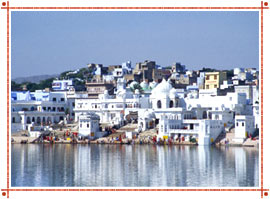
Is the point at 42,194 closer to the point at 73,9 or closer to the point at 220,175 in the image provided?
the point at 73,9

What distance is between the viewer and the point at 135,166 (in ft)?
104

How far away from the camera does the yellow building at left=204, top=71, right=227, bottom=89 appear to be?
5825 centimetres

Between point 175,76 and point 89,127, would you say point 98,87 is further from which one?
point 89,127

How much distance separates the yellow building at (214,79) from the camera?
58.2 meters

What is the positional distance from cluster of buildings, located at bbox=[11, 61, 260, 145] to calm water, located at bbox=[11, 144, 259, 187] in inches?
109

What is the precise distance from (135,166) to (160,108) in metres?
17.2

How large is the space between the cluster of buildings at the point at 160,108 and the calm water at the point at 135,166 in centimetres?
276

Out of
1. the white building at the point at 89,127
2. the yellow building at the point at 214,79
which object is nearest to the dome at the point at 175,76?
the yellow building at the point at 214,79

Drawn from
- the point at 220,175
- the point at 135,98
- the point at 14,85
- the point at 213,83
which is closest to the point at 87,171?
the point at 220,175

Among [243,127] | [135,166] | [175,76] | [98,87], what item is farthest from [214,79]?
[135,166]

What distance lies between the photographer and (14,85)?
2685 inches

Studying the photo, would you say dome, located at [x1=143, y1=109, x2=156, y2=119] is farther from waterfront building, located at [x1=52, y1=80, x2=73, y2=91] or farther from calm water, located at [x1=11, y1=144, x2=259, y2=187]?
waterfront building, located at [x1=52, y1=80, x2=73, y2=91]

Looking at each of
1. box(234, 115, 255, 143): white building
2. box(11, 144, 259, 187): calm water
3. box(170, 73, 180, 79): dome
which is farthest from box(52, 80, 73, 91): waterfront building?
box(234, 115, 255, 143): white building

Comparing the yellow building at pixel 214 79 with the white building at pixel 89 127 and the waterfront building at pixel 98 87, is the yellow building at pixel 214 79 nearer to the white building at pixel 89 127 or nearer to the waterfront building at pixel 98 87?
the waterfront building at pixel 98 87
